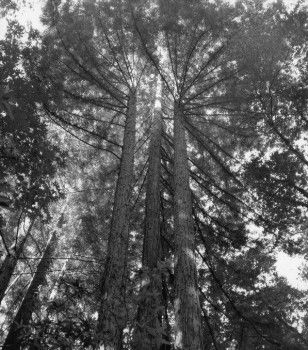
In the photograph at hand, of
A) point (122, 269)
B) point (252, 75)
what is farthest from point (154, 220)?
point (252, 75)

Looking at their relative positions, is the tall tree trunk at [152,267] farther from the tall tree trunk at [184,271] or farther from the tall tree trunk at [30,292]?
the tall tree trunk at [30,292]

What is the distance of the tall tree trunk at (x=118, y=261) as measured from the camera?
4.12 meters

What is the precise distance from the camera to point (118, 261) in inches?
235

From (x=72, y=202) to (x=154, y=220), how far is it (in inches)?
277

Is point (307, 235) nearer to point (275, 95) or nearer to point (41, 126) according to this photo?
point (275, 95)

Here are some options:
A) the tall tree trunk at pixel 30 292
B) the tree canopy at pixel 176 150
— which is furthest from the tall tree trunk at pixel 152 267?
the tall tree trunk at pixel 30 292

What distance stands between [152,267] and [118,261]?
2.15 ft

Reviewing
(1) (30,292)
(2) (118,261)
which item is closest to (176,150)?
(2) (118,261)

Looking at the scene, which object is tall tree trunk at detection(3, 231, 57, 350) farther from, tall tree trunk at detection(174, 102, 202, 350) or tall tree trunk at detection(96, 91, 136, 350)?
tall tree trunk at detection(174, 102, 202, 350)

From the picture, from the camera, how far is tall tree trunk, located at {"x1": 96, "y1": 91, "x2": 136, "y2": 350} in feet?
13.5

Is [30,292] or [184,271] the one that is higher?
[30,292]

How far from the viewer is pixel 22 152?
772 cm

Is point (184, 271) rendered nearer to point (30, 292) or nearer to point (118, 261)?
point (118, 261)

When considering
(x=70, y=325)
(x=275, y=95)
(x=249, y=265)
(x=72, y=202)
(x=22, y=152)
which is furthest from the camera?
(x=72, y=202)
